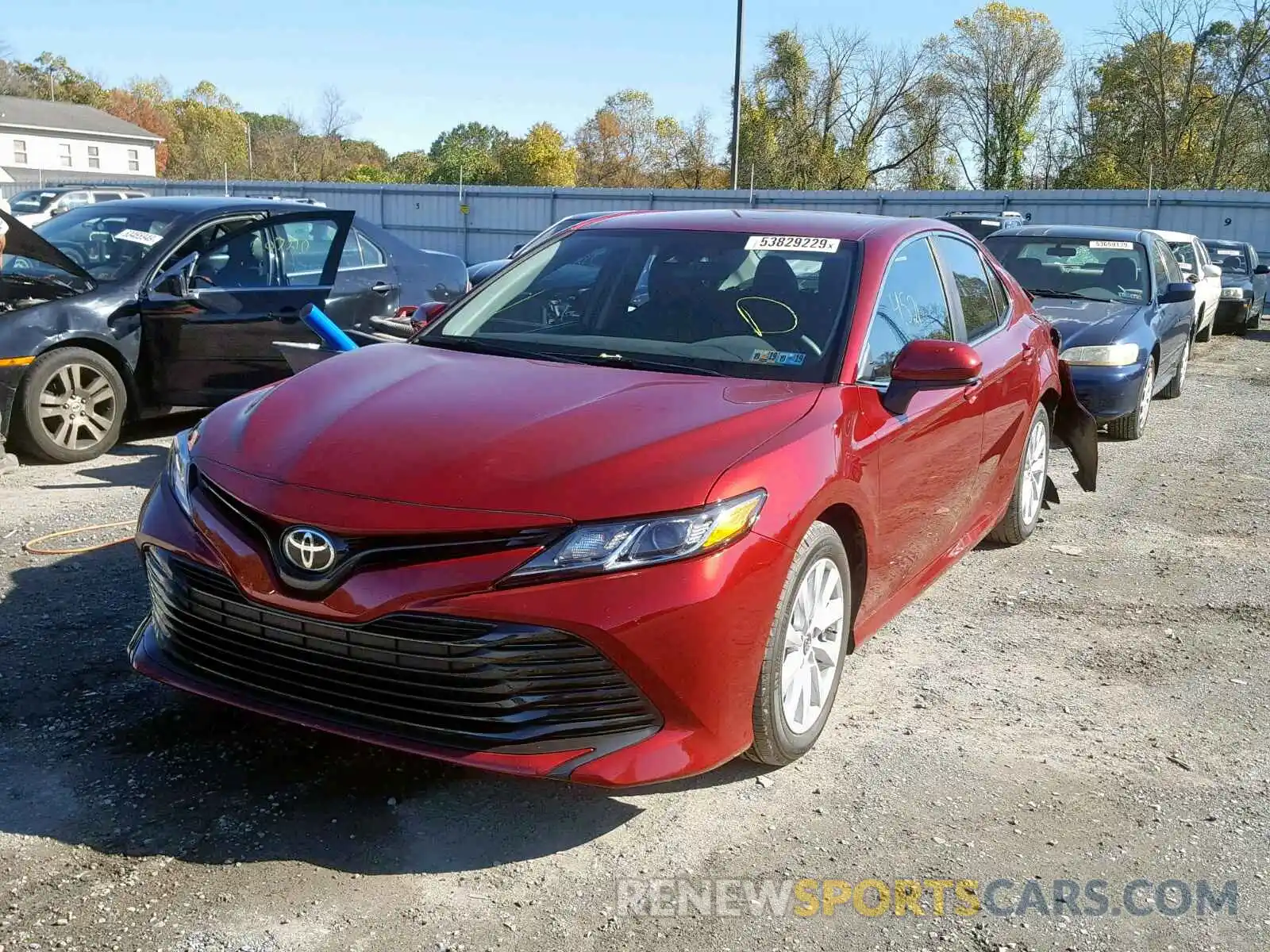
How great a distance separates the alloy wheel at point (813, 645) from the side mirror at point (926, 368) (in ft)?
2.30

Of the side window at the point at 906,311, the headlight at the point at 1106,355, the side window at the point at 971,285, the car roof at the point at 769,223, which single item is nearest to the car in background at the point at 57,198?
the headlight at the point at 1106,355

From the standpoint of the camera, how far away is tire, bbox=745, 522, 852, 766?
3.14 meters

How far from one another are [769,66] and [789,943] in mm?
51999

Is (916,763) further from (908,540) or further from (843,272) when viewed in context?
(843,272)

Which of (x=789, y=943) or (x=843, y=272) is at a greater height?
(x=843, y=272)

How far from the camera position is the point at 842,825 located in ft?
10.5

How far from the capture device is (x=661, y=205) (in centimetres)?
2923

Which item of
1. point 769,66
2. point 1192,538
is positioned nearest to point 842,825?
point 1192,538

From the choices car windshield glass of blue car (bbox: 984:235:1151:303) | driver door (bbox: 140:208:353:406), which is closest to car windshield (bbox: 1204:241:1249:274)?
car windshield glass of blue car (bbox: 984:235:1151:303)

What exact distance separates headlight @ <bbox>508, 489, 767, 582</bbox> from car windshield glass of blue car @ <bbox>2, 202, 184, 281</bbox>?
5.59 metres

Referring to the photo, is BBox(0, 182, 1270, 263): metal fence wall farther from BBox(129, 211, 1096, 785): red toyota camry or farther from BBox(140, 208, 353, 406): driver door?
BBox(129, 211, 1096, 785): red toyota camry

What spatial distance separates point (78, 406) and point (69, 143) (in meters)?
69.0

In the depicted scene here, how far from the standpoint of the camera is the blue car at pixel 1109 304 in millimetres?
8625

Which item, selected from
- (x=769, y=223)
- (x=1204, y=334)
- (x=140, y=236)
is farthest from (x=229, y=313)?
(x=1204, y=334)
